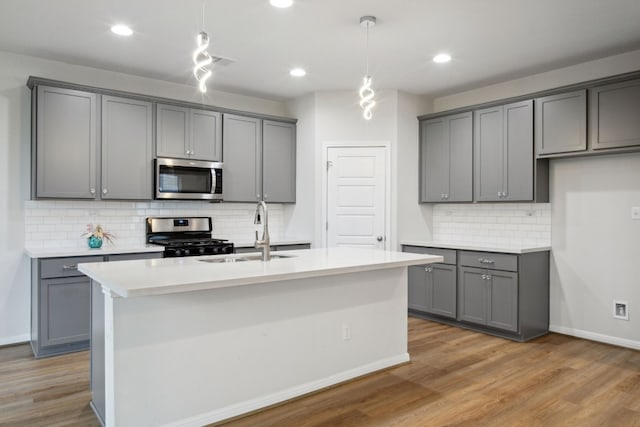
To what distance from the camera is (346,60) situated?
4.39 meters

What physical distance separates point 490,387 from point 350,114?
132 inches

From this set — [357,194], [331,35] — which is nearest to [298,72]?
[331,35]

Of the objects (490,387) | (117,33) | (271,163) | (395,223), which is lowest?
(490,387)

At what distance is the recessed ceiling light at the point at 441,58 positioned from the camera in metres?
4.22

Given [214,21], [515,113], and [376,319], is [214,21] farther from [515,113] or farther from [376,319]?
[515,113]

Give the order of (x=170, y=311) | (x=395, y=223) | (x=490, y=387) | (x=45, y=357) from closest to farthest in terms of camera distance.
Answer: (x=170, y=311) → (x=490, y=387) → (x=45, y=357) → (x=395, y=223)

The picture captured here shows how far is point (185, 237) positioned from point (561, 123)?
397 centimetres

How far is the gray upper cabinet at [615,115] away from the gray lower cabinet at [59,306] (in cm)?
452

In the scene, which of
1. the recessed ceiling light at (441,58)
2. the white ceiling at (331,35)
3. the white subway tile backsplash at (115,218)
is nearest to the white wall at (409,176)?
the white ceiling at (331,35)

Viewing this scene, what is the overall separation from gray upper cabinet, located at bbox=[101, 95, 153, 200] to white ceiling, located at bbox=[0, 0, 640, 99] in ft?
1.42

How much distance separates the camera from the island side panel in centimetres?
241

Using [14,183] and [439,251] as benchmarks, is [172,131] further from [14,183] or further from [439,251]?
[439,251]

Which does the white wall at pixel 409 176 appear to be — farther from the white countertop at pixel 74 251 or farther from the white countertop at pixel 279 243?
the white countertop at pixel 74 251

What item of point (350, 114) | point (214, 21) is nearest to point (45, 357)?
point (214, 21)
